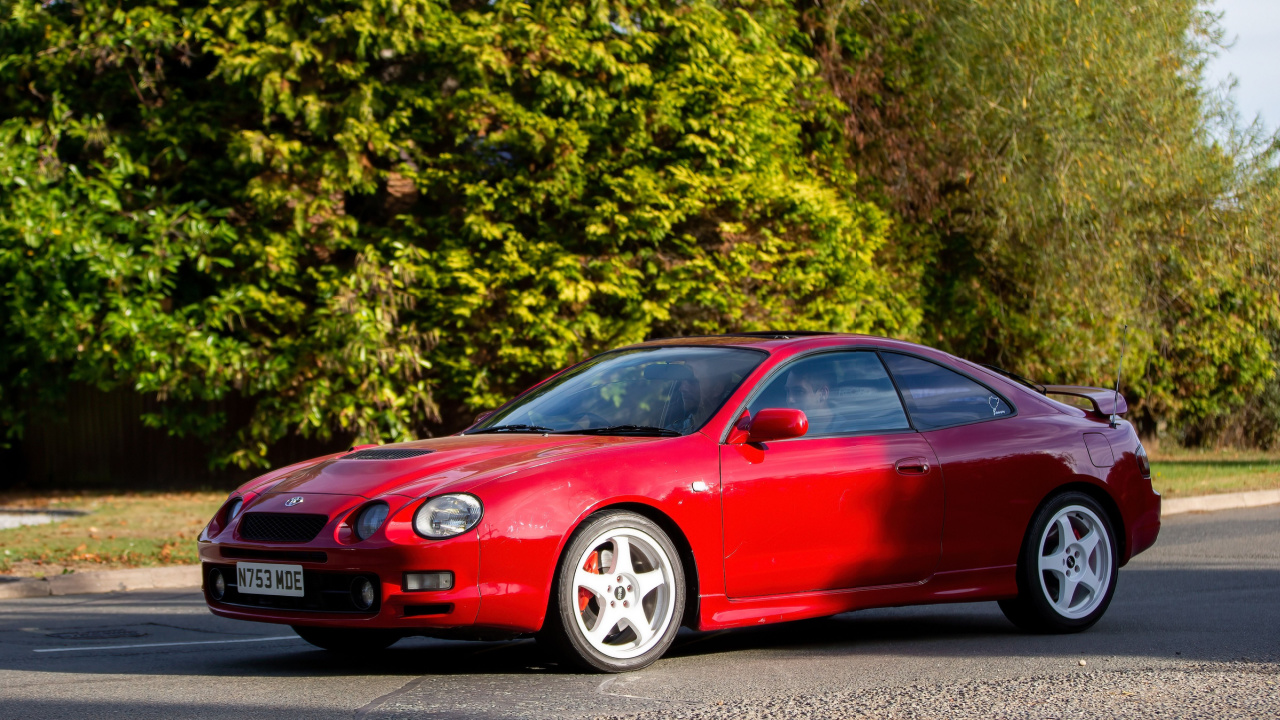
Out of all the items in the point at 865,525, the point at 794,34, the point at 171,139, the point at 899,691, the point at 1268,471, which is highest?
the point at 794,34

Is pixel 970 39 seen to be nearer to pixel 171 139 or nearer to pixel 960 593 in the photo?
pixel 171 139

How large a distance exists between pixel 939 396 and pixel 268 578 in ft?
11.1

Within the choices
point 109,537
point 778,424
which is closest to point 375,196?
point 109,537

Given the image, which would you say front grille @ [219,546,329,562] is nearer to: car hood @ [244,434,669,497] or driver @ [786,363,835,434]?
car hood @ [244,434,669,497]

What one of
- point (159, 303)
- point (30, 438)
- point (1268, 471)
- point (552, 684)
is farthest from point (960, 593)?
point (30, 438)

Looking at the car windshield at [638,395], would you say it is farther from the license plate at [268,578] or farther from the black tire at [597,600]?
the license plate at [268,578]

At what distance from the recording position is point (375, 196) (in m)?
17.8

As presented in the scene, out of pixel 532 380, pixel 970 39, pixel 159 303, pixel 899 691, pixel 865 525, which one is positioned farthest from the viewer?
pixel 970 39

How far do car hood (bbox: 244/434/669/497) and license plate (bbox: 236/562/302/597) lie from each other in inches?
13.5

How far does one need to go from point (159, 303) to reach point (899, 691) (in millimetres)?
13269

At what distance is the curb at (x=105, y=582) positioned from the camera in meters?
9.70

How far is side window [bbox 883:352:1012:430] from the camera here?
21.7 feet

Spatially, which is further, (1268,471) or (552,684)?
(1268,471)

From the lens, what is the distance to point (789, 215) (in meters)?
17.7
